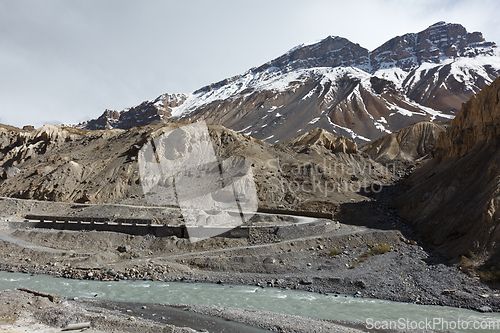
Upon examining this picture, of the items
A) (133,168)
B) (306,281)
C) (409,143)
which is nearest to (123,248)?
(306,281)

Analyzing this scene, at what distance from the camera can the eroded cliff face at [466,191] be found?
20.4m

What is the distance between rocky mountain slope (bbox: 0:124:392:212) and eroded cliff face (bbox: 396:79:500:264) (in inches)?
352

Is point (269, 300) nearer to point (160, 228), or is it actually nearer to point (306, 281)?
point (306, 281)

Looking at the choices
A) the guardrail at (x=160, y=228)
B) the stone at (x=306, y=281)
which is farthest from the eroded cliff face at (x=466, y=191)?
the stone at (x=306, y=281)

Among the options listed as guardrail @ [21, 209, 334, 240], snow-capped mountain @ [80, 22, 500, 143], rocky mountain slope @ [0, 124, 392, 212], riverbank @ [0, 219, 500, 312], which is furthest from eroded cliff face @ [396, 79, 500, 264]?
snow-capped mountain @ [80, 22, 500, 143]

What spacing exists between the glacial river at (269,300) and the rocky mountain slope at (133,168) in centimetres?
1675

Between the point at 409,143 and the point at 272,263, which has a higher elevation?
the point at 409,143

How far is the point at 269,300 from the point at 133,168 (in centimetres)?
3036

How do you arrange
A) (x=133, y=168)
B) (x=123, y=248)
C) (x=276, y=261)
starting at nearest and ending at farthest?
(x=276, y=261)
(x=123, y=248)
(x=133, y=168)

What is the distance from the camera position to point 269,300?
17.7m

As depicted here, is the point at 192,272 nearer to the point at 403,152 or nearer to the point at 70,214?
the point at 70,214

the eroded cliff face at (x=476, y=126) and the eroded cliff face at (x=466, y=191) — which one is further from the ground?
the eroded cliff face at (x=476, y=126)

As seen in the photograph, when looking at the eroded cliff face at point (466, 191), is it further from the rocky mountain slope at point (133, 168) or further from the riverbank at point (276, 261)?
the rocky mountain slope at point (133, 168)

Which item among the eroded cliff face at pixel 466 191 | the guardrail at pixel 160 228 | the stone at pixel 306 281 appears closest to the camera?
the stone at pixel 306 281
